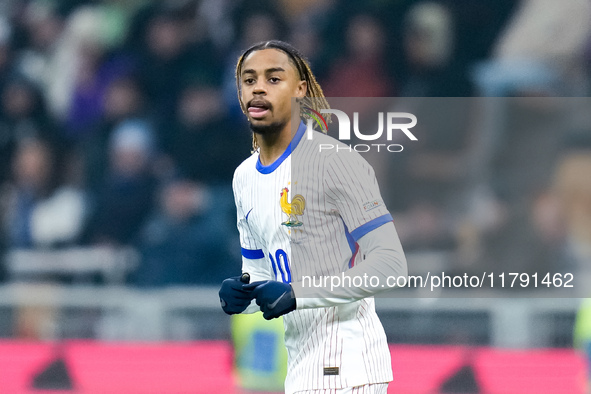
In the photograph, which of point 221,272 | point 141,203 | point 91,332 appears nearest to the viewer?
point 91,332

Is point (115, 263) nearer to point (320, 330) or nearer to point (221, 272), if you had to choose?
point (221, 272)

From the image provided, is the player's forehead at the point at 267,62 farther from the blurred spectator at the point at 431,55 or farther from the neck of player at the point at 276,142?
the blurred spectator at the point at 431,55

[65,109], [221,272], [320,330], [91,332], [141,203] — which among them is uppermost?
[65,109]

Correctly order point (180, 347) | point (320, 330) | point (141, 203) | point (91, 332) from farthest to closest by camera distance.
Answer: point (141, 203) → point (91, 332) → point (180, 347) → point (320, 330)

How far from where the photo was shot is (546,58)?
23.0 ft

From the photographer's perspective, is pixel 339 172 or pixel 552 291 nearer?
pixel 339 172

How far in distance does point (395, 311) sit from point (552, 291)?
4.03ft

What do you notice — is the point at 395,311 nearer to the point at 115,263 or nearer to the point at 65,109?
the point at 115,263

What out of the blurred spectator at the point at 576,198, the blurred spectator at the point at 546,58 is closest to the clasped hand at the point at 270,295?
the blurred spectator at the point at 576,198

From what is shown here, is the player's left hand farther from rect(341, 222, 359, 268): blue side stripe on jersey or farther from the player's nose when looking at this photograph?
the player's nose

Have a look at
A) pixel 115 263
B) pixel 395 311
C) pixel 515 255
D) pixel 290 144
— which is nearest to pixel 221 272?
pixel 115 263

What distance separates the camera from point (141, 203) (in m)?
7.23

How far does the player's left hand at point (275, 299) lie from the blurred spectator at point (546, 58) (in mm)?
4863

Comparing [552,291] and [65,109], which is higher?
[65,109]
